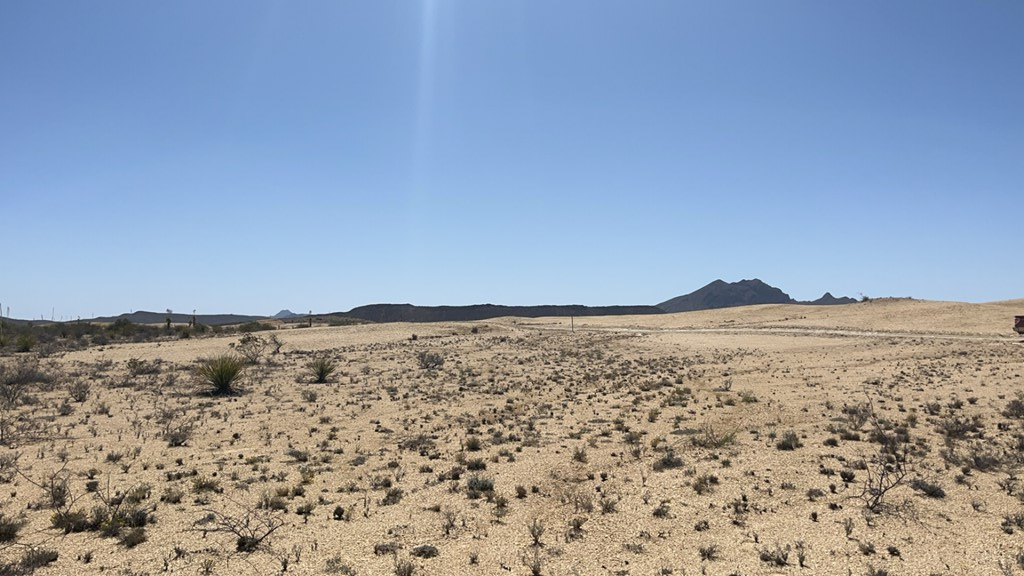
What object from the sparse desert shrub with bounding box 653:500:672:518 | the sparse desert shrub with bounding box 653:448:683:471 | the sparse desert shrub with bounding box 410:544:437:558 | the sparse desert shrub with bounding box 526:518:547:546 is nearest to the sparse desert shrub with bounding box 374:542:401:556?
the sparse desert shrub with bounding box 410:544:437:558

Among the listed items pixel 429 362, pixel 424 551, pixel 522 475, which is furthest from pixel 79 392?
pixel 424 551

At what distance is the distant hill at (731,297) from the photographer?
486 feet

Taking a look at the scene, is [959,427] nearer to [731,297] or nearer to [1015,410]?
[1015,410]

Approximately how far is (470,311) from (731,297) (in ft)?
237

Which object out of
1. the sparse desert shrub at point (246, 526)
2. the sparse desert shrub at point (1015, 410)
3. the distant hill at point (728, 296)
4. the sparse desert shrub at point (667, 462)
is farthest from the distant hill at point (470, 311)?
the sparse desert shrub at point (246, 526)

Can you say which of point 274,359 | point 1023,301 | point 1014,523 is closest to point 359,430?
point 1014,523

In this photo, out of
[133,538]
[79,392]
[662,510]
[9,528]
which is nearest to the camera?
[133,538]

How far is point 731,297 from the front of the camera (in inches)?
5886

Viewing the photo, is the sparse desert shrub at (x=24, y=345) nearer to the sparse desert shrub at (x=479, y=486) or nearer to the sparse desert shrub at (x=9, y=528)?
the sparse desert shrub at (x=9, y=528)

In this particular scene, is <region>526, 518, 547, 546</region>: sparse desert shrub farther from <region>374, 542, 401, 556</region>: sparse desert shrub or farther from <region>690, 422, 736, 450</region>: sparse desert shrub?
<region>690, 422, 736, 450</region>: sparse desert shrub

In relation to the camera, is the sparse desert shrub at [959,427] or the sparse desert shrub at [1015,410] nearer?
the sparse desert shrub at [959,427]

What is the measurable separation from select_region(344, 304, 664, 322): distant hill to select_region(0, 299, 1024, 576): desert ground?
298ft

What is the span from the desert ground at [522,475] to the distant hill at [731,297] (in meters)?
129

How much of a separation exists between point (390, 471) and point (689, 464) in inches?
222
